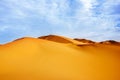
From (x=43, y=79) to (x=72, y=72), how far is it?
821mm

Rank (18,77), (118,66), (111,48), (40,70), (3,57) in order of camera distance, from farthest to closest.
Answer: (111,48), (118,66), (3,57), (40,70), (18,77)

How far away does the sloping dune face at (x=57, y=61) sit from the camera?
5648mm

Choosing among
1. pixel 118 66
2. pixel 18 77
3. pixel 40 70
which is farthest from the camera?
pixel 118 66

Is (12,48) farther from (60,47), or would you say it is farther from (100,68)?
(100,68)

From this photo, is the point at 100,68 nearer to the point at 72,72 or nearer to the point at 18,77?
the point at 72,72

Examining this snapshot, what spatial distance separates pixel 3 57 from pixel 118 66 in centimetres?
303

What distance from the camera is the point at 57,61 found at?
251 inches

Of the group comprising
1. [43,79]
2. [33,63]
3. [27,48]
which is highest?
[27,48]

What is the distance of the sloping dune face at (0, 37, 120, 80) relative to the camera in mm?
5648

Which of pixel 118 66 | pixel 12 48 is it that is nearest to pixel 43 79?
pixel 12 48

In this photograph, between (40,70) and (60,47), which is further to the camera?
(60,47)

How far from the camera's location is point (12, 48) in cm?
681

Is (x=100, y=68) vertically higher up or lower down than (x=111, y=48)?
lower down

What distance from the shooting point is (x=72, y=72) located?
19.4 ft
